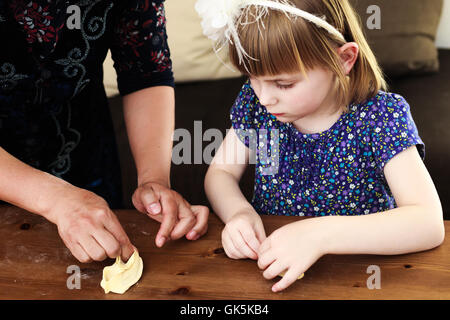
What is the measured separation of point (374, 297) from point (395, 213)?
20cm

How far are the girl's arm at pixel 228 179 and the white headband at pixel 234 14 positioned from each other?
30 cm

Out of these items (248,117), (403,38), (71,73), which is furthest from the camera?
(403,38)

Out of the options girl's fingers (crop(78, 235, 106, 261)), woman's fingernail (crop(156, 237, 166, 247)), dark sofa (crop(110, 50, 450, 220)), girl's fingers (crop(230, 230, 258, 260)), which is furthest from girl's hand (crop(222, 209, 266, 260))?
dark sofa (crop(110, 50, 450, 220))

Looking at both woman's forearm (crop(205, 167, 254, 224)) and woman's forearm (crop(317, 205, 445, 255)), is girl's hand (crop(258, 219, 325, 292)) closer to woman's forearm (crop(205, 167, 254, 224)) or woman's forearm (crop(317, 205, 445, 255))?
woman's forearm (crop(317, 205, 445, 255))

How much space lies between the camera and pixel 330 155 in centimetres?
117

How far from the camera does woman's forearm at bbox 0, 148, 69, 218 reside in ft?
2.96

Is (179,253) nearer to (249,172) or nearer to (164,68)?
(164,68)

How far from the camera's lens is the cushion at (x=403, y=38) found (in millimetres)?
2299

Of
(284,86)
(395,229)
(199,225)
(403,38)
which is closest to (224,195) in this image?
(199,225)

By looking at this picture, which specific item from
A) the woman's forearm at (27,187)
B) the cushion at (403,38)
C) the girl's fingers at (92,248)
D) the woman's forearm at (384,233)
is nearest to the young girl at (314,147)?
the woman's forearm at (384,233)

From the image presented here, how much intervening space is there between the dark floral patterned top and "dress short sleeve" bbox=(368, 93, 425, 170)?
0.51 m

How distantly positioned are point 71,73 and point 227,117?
3.42 feet

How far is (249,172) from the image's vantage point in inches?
74.5

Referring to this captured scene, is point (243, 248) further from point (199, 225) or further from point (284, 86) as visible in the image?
point (284, 86)
